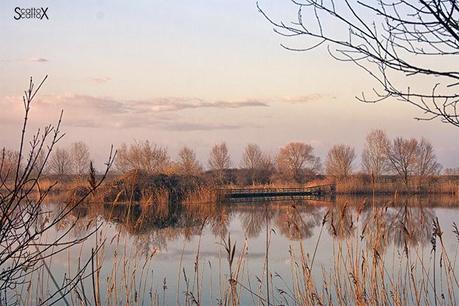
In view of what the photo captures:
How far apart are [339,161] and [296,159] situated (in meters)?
7.21

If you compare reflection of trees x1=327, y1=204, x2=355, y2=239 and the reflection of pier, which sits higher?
reflection of trees x1=327, y1=204, x2=355, y2=239

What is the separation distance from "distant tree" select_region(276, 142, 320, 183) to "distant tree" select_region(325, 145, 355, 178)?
13.8 feet

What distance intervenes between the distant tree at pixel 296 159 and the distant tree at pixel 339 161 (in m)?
4.19

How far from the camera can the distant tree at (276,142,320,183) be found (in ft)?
159

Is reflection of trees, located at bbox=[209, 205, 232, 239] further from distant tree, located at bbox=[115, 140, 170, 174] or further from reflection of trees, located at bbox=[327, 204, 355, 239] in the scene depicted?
distant tree, located at bbox=[115, 140, 170, 174]

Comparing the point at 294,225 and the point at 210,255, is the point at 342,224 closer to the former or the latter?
the point at 294,225

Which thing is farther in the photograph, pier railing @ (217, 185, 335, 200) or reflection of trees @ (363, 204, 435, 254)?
pier railing @ (217, 185, 335, 200)

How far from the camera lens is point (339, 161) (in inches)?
1683

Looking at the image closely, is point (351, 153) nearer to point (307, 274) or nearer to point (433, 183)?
point (433, 183)

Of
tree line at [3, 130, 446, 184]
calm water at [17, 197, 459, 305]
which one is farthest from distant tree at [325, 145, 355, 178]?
calm water at [17, 197, 459, 305]

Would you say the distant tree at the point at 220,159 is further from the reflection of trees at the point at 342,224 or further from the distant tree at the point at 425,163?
the reflection of trees at the point at 342,224

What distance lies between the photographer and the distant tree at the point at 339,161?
41.6 m

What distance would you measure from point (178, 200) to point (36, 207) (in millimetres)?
19217

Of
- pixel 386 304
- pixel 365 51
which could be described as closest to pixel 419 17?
pixel 365 51
